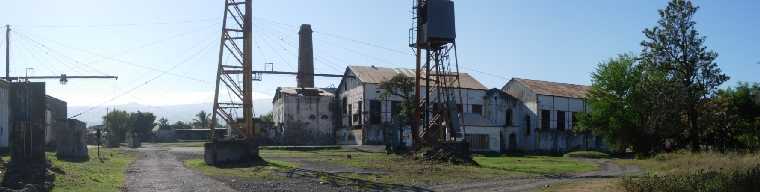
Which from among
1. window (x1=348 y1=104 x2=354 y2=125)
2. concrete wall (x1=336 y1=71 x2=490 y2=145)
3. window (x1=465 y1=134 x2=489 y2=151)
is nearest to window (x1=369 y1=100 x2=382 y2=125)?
concrete wall (x1=336 y1=71 x2=490 y2=145)

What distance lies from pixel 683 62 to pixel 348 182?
29429 mm

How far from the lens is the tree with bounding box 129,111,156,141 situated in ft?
320

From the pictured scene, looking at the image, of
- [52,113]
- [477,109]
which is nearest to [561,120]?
[477,109]

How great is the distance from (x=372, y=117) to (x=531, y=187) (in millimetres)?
43640

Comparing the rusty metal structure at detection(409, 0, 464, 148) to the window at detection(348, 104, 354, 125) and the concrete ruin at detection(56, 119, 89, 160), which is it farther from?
the window at detection(348, 104, 354, 125)

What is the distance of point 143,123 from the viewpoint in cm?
10000

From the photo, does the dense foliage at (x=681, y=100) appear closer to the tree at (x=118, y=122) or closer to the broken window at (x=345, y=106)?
the broken window at (x=345, y=106)

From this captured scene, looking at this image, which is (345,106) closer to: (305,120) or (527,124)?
(305,120)

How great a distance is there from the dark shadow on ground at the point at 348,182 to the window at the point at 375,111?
3801 centimetres

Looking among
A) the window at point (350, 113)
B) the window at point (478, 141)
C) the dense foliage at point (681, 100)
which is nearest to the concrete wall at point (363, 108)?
the window at point (350, 113)

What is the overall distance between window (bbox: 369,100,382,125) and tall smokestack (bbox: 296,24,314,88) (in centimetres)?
1659

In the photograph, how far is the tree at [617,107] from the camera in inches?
2020

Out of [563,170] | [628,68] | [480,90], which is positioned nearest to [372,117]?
[480,90]

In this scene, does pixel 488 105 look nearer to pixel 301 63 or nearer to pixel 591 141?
pixel 591 141
